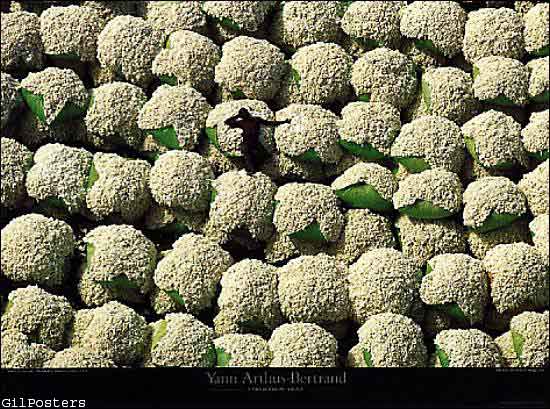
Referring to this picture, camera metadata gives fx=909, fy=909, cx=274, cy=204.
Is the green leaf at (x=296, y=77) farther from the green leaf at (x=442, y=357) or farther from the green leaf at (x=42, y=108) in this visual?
the green leaf at (x=442, y=357)

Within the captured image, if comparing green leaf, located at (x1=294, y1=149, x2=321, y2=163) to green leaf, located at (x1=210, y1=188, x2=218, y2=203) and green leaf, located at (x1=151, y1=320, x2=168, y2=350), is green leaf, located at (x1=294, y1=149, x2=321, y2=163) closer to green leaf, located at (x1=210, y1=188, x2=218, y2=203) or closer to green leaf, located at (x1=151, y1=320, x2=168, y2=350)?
green leaf, located at (x1=210, y1=188, x2=218, y2=203)

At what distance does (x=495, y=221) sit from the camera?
1.52 meters

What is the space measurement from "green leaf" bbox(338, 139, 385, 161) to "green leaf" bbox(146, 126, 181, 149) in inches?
11.1

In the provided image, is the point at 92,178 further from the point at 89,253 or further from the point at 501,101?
the point at 501,101

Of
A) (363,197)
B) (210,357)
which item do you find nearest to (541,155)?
(363,197)

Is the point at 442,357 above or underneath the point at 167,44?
underneath

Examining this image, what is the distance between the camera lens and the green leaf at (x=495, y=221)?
1.51 meters

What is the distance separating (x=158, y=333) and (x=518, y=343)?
0.57 meters

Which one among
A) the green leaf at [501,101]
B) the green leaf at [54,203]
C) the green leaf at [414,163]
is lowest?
the green leaf at [54,203]

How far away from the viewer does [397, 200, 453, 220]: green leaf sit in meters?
1.50

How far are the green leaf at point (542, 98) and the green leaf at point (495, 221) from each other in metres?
0.26

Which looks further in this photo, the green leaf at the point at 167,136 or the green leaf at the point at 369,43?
the green leaf at the point at 369,43

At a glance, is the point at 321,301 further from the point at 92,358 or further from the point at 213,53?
the point at 213,53

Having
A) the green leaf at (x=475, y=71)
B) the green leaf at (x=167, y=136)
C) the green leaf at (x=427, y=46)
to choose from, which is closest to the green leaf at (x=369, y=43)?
the green leaf at (x=427, y=46)
